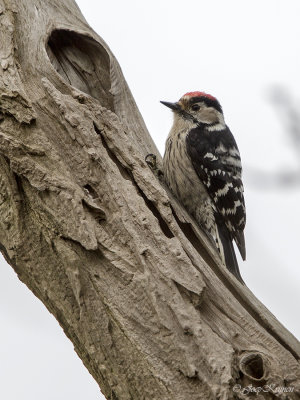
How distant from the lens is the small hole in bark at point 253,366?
2.58 m

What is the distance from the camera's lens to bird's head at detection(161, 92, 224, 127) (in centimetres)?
524

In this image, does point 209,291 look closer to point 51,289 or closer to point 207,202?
point 51,289

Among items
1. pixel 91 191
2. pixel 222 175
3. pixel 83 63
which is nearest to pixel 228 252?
pixel 222 175

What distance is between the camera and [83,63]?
153 inches

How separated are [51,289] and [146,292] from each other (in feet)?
1.55

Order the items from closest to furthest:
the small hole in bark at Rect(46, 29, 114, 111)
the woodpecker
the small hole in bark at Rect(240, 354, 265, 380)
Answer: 1. the small hole in bark at Rect(240, 354, 265, 380)
2. the small hole in bark at Rect(46, 29, 114, 111)
3. the woodpecker

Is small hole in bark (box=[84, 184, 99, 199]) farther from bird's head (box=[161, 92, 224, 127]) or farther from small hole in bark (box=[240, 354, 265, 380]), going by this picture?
bird's head (box=[161, 92, 224, 127])

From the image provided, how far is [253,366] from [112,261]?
75 centimetres

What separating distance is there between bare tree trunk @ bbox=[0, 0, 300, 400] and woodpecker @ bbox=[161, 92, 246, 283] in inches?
38.4

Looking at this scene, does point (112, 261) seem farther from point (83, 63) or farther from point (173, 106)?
point (173, 106)

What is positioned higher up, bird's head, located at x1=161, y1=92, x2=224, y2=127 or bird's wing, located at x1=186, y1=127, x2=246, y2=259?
bird's head, located at x1=161, y1=92, x2=224, y2=127

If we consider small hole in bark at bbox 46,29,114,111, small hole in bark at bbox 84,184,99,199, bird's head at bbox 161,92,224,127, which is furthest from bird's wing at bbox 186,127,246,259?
small hole in bark at bbox 84,184,99,199

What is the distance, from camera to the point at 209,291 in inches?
116

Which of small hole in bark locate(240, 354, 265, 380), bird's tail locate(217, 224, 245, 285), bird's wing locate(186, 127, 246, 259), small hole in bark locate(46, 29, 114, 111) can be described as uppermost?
bird's wing locate(186, 127, 246, 259)
